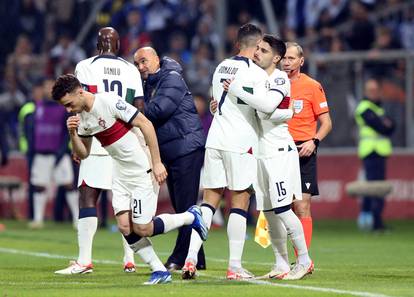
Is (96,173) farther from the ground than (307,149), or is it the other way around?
(307,149)

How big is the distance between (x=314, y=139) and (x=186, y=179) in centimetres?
141

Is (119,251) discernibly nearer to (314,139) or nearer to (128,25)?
(314,139)

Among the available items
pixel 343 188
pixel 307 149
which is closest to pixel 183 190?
pixel 307 149

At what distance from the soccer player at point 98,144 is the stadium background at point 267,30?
10.8 metres

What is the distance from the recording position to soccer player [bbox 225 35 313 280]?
41.6ft

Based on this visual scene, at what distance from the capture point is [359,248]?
1864cm

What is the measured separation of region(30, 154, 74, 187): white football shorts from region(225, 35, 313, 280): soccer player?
37.2ft

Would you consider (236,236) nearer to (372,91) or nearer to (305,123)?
(305,123)

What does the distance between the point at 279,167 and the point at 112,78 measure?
214 centimetres

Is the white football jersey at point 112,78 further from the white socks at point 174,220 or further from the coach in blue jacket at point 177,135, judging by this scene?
the white socks at point 174,220

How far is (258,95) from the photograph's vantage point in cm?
1252

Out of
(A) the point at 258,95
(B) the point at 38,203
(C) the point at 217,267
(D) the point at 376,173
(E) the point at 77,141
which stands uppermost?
(A) the point at 258,95

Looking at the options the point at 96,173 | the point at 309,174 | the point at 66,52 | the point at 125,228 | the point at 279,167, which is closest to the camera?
the point at 125,228

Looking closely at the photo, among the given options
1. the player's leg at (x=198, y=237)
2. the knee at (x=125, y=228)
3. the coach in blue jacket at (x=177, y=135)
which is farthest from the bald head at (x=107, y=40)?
the knee at (x=125, y=228)
